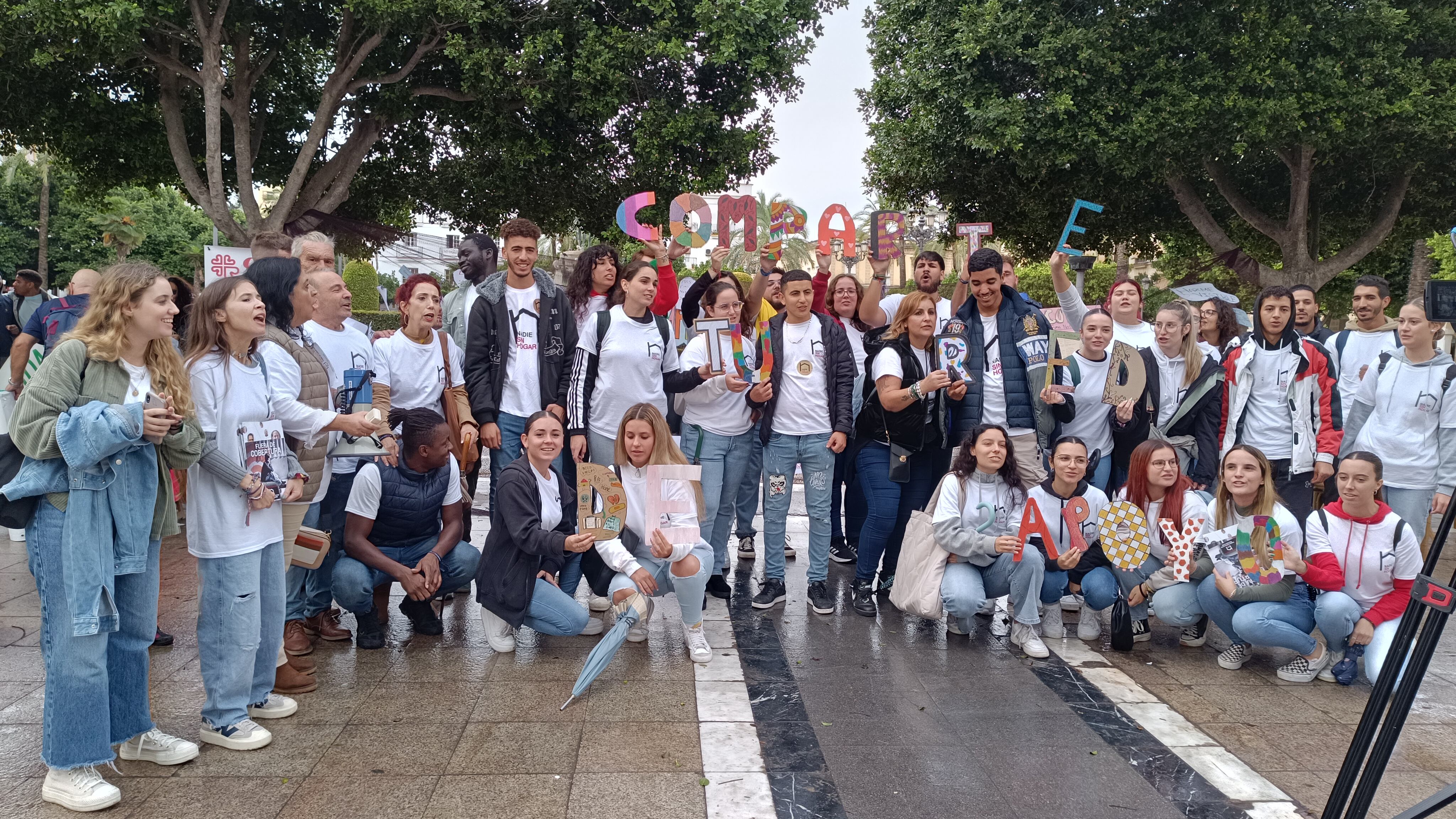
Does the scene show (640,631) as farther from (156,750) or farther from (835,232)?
(835,232)

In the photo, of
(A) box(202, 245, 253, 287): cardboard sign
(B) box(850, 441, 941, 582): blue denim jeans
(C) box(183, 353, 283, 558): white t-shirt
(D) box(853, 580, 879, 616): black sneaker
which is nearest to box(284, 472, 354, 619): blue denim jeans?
(C) box(183, 353, 283, 558): white t-shirt

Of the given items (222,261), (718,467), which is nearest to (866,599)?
(718,467)

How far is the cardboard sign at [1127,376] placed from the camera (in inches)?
217

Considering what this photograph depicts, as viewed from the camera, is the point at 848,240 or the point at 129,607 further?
the point at 848,240

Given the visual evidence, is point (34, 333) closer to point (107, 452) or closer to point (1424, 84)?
point (107, 452)

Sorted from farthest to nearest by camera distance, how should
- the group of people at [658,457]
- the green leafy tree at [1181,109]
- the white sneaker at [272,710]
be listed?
the green leafy tree at [1181,109], the white sneaker at [272,710], the group of people at [658,457]

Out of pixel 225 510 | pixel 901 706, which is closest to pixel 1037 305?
pixel 901 706

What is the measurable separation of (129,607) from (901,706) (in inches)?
117

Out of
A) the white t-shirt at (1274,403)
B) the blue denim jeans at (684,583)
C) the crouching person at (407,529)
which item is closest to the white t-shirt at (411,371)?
the crouching person at (407,529)

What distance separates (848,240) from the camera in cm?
670

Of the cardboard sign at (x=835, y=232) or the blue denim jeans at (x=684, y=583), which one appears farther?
the cardboard sign at (x=835, y=232)

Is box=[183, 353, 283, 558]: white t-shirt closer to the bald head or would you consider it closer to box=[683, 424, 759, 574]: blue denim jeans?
box=[683, 424, 759, 574]: blue denim jeans

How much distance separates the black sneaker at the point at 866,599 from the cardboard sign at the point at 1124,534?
132 centimetres

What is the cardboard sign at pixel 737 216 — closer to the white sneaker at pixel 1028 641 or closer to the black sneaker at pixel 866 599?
the black sneaker at pixel 866 599
